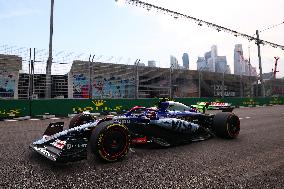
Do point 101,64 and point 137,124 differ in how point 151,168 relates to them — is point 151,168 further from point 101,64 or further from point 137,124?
point 101,64

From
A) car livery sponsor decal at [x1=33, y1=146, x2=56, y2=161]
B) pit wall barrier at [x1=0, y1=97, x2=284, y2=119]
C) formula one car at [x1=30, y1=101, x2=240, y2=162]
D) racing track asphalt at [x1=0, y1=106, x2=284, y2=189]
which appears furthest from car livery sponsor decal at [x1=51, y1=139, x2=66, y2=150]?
pit wall barrier at [x1=0, y1=97, x2=284, y2=119]

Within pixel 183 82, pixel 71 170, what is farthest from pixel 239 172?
pixel 183 82

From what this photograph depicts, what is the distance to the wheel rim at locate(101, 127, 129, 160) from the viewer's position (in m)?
4.15

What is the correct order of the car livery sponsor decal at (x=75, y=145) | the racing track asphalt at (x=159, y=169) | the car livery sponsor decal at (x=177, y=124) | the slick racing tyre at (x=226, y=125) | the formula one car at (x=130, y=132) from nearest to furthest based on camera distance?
the racing track asphalt at (x=159, y=169) < the car livery sponsor decal at (x=75, y=145) < the formula one car at (x=130, y=132) < the car livery sponsor decal at (x=177, y=124) < the slick racing tyre at (x=226, y=125)

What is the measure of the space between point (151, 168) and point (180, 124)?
76.1 inches

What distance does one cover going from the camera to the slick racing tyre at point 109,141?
408cm

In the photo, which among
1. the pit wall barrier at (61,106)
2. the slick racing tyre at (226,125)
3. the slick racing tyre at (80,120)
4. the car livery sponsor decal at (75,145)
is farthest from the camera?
the pit wall barrier at (61,106)

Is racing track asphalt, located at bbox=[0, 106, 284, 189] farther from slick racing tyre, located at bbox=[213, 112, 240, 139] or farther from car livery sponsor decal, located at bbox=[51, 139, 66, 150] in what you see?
slick racing tyre, located at bbox=[213, 112, 240, 139]

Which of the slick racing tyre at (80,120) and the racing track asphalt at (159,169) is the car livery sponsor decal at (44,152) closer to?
the racing track asphalt at (159,169)

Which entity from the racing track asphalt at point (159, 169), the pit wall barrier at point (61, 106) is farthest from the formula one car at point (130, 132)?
the pit wall barrier at point (61, 106)

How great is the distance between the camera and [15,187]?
3062 millimetres

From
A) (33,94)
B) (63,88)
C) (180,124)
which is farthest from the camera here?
(63,88)

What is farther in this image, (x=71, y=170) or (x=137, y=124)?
(x=137, y=124)

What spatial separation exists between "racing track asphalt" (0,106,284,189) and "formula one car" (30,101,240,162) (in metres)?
0.21
